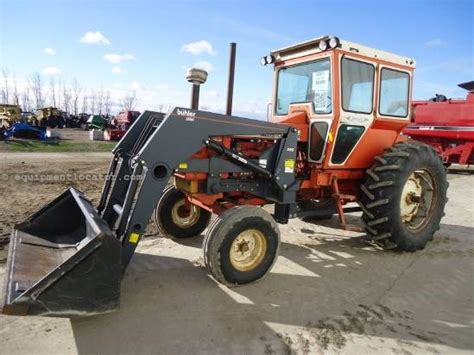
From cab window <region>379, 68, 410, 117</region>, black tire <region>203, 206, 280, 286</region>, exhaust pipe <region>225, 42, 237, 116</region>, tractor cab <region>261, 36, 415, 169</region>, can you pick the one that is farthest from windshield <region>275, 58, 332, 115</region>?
black tire <region>203, 206, 280, 286</region>

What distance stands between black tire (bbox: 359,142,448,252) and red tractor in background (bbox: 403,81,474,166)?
27.1 feet

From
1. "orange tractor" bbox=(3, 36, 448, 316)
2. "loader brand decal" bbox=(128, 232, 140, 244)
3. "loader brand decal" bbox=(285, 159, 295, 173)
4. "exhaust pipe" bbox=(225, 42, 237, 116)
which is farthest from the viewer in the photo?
"exhaust pipe" bbox=(225, 42, 237, 116)

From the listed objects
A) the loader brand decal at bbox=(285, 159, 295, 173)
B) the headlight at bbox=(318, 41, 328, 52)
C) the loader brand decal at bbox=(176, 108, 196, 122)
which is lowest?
the loader brand decal at bbox=(285, 159, 295, 173)

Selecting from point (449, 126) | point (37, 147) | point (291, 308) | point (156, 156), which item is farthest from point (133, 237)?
point (37, 147)

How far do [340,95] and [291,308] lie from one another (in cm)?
255

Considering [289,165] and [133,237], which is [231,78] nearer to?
[289,165]

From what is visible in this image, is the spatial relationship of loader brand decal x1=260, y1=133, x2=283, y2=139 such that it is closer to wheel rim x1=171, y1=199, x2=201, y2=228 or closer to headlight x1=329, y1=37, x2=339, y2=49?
headlight x1=329, y1=37, x2=339, y2=49

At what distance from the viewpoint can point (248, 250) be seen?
4.04 metres

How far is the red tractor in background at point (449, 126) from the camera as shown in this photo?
527 inches

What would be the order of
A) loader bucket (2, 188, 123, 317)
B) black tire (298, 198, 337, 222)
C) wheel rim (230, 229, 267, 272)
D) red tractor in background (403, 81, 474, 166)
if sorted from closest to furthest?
loader bucket (2, 188, 123, 317) → wheel rim (230, 229, 267, 272) → black tire (298, 198, 337, 222) → red tractor in background (403, 81, 474, 166)

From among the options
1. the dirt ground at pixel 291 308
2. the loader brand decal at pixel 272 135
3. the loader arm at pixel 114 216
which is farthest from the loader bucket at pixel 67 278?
the loader brand decal at pixel 272 135

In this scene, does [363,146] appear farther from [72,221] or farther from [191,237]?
[72,221]

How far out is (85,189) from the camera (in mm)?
8555

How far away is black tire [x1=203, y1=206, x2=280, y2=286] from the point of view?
374 centimetres
